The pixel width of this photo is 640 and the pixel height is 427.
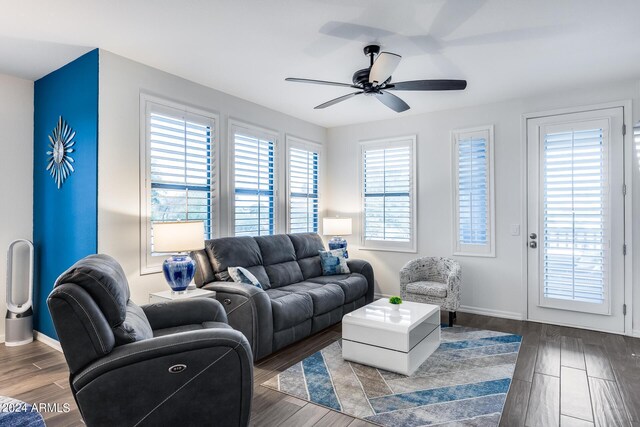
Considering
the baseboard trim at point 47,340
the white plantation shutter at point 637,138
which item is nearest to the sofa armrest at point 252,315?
Answer: the baseboard trim at point 47,340

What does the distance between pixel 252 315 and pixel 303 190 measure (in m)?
2.73

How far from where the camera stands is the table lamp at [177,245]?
3.11 metres

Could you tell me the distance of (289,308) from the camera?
346 cm

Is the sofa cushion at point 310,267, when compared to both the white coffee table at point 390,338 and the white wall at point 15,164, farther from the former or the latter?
the white wall at point 15,164

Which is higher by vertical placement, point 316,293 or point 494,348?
point 316,293

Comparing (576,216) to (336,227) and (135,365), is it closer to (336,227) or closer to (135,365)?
(336,227)

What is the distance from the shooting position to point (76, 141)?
11.0ft

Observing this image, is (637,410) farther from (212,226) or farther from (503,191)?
(212,226)

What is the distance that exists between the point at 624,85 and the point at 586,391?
3218mm

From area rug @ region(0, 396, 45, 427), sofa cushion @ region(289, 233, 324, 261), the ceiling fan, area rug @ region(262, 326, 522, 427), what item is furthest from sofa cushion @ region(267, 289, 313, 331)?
the ceiling fan

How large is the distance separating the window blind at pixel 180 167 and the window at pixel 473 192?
3.15 m

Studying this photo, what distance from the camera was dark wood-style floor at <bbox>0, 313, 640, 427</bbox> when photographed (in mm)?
2348

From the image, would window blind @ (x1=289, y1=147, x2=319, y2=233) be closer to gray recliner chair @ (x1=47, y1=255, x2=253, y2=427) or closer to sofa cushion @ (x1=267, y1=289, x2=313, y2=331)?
sofa cushion @ (x1=267, y1=289, x2=313, y2=331)

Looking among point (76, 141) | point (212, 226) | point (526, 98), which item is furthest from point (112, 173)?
point (526, 98)
